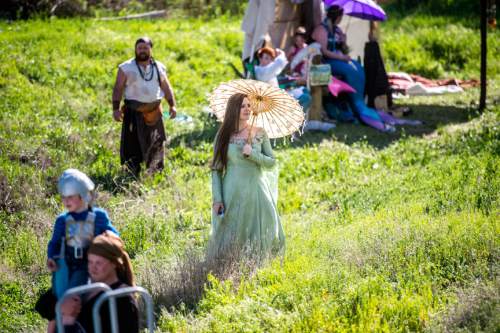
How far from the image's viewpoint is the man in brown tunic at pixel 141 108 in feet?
33.3

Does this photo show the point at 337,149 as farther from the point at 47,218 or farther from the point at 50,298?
the point at 50,298

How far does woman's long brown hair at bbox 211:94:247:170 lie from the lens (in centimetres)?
699

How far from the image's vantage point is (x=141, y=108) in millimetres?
10320

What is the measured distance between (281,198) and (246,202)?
3.07 metres

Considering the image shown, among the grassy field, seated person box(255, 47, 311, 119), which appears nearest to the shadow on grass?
the grassy field

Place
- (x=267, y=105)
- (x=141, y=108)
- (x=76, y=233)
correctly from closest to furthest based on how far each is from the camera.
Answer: (x=76, y=233), (x=267, y=105), (x=141, y=108)

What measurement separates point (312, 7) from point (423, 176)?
18.4ft

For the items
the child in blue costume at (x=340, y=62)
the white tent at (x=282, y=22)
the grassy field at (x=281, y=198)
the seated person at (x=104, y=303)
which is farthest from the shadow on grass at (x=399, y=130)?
the seated person at (x=104, y=303)

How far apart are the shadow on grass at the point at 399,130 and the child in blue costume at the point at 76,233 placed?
756 centimetres

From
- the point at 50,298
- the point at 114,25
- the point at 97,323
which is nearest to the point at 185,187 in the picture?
the point at 50,298

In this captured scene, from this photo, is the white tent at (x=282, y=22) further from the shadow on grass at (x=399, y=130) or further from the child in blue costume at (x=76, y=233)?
the child in blue costume at (x=76, y=233)

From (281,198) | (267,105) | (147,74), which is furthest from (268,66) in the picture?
(267,105)

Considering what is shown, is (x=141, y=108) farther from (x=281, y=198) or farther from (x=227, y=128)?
(x=227, y=128)

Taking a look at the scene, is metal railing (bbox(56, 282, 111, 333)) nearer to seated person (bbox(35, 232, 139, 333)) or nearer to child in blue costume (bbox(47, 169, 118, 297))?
seated person (bbox(35, 232, 139, 333))
